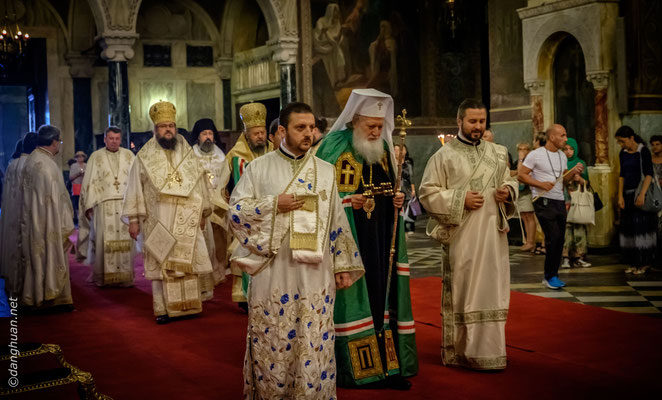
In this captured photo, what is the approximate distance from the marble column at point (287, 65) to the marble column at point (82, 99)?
17.3ft

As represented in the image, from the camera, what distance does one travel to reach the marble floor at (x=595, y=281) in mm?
7051

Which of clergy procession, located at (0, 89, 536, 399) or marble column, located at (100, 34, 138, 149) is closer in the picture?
clergy procession, located at (0, 89, 536, 399)

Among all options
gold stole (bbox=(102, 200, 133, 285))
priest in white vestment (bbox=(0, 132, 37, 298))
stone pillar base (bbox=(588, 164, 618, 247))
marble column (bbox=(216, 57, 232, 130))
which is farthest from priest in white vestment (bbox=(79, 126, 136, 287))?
marble column (bbox=(216, 57, 232, 130))

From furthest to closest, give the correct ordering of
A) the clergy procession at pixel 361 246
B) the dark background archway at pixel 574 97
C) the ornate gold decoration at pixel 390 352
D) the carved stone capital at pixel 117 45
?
the carved stone capital at pixel 117 45, the dark background archway at pixel 574 97, the ornate gold decoration at pixel 390 352, the clergy procession at pixel 361 246

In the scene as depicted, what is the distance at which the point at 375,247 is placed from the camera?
14.7 ft

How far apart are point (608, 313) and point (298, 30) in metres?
10.8

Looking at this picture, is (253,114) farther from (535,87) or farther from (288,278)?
(535,87)

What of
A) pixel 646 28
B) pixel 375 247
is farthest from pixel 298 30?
pixel 375 247

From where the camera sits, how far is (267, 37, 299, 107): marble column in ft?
51.3

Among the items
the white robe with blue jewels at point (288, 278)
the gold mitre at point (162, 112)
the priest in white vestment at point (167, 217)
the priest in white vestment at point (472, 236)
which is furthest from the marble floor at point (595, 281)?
the white robe with blue jewels at point (288, 278)

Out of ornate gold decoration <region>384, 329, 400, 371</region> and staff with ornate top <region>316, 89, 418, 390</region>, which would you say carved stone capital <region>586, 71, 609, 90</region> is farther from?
ornate gold decoration <region>384, 329, 400, 371</region>

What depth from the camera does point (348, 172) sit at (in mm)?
4438

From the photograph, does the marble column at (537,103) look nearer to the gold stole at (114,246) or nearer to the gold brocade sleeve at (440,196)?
the gold stole at (114,246)

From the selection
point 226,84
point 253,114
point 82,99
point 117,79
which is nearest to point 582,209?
point 253,114
